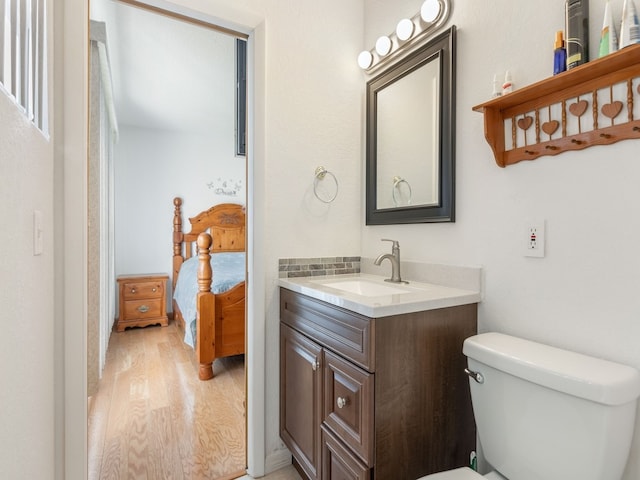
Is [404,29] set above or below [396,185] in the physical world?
above

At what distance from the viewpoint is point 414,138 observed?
1.64 metres

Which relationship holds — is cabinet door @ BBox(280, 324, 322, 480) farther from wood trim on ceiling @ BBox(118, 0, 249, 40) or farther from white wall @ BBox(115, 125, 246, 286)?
white wall @ BBox(115, 125, 246, 286)

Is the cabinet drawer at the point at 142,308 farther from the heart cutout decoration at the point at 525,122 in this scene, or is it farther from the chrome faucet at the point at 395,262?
the heart cutout decoration at the point at 525,122

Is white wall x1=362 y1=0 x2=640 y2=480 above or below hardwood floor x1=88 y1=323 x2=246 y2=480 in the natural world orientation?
above

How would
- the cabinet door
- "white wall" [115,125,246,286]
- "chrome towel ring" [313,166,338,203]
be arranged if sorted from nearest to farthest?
the cabinet door
"chrome towel ring" [313,166,338,203]
"white wall" [115,125,246,286]

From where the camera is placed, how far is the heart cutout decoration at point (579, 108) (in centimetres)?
101

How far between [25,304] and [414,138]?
5.14 ft

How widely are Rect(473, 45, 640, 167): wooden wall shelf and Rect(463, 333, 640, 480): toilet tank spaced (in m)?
0.63

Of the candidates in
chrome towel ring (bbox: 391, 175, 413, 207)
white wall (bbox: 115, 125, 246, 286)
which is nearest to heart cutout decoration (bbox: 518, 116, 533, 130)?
chrome towel ring (bbox: 391, 175, 413, 207)

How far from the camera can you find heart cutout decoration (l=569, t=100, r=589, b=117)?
3.32 feet

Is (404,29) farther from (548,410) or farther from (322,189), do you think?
(548,410)

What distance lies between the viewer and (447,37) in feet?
4.70

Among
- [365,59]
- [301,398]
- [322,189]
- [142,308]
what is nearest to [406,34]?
[365,59]

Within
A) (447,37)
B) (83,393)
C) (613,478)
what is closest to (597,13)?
(447,37)
